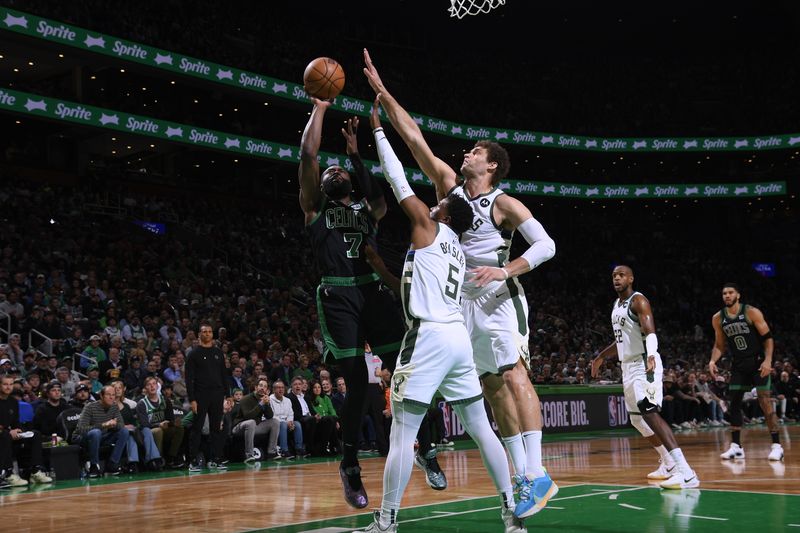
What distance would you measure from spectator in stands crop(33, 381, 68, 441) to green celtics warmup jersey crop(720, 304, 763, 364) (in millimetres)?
9056

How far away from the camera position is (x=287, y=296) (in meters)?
21.8

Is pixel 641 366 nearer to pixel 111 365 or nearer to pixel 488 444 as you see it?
pixel 488 444

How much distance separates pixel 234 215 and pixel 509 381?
2239cm

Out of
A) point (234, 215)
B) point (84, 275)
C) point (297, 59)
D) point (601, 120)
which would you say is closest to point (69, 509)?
point (84, 275)

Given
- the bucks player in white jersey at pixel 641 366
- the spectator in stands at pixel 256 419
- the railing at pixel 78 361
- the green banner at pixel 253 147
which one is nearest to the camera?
the bucks player in white jersey at pixel 641 366

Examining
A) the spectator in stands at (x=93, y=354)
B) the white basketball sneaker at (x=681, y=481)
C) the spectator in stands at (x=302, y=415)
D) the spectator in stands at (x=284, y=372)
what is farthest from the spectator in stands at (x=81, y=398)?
the white basketball sneaker at (x=681, y=481)

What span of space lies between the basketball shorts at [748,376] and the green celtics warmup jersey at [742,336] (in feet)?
0.19

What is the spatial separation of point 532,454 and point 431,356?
4.21ft

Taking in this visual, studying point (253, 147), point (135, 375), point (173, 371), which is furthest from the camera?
point (253, 147)

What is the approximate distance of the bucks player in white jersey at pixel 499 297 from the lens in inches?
213

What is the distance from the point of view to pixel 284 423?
13461mm

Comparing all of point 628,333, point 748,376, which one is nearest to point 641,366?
point 628,333

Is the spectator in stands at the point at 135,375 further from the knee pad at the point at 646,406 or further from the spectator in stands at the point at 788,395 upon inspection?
the spectator in stands at the point at 788,395

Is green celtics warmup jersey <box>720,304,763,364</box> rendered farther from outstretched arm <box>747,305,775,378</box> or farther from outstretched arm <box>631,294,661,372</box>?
outstretched arm <box>631,294,661,372</box>
